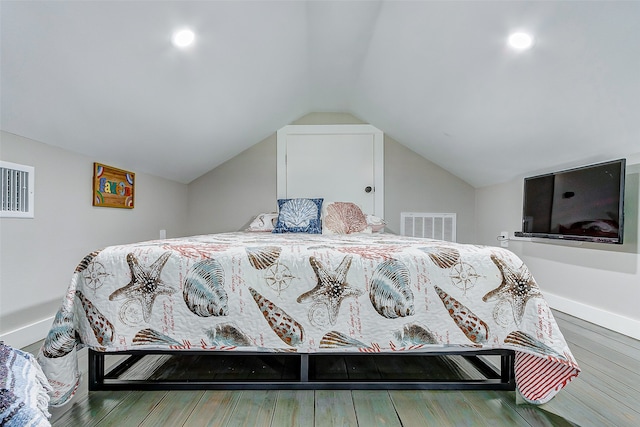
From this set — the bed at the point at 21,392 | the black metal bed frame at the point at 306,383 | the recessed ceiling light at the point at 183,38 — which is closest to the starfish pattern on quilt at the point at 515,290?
the black metal bed frame at the point at 306,383

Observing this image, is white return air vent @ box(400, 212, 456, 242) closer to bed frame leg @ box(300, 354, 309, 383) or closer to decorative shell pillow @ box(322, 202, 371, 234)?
decorative shell pillow @ box(322, 202, 371, 234)

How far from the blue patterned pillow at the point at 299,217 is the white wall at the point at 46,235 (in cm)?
137

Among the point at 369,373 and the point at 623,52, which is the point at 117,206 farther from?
the point at 623,52

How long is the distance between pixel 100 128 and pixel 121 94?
1.10ft

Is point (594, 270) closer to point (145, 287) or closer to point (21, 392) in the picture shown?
point (145, 287)

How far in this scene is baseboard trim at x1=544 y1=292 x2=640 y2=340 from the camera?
1.95m

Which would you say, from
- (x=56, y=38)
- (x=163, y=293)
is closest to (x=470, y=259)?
(x=163, y=293)

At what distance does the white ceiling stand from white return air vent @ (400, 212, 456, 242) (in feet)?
2.66

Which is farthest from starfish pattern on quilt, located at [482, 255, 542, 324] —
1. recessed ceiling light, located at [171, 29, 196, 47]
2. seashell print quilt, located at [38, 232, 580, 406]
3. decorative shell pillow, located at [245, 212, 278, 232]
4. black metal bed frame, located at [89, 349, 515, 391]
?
decorative shell pillow, located at [245, 212, 278, 232]

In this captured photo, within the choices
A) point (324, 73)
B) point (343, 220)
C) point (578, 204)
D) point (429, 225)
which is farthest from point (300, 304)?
point (429, 225)

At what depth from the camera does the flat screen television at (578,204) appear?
1941 millimetres

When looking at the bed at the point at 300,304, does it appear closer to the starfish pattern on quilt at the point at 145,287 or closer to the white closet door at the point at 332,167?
the starfish pattern on quilt at the point at 145,287

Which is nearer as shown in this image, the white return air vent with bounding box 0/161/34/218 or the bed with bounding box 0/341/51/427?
the bed with bounding box 0/341/51/427

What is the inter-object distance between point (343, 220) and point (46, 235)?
2161 millimetres
